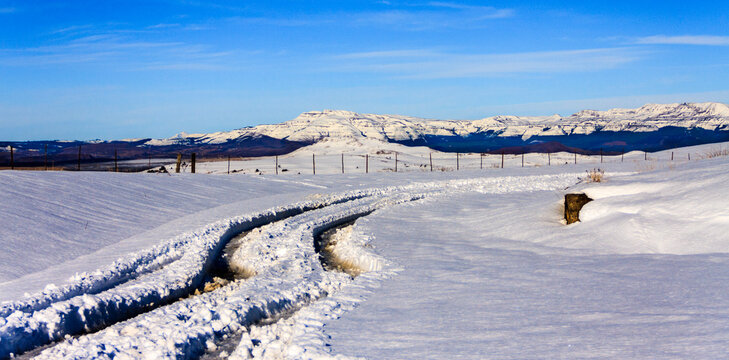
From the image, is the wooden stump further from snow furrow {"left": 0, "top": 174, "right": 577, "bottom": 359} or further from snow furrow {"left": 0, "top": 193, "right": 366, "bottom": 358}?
snow furrow {"left": 0, "top": 193, "right": 366, "bottom": 358}

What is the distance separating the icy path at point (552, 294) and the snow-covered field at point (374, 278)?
32 millimetres

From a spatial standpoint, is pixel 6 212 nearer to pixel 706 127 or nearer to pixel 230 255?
pixel 230 255

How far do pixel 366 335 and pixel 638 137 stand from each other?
186 metres

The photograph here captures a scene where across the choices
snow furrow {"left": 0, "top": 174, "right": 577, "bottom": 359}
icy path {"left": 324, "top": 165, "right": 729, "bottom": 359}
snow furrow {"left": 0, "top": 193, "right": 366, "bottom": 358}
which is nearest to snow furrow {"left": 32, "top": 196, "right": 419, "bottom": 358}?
snow furrow {"left": 0, "top": 174, "right": 577, "bottom": 359}

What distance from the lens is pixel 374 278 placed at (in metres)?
9.13

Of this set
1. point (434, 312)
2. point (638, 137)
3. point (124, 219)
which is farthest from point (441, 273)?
point (638, 137)

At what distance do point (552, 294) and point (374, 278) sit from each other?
2.71 meters

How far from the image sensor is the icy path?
546 centimetres

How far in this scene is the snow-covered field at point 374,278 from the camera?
588 cm

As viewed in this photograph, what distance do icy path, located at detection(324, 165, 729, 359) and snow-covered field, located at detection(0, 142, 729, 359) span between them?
32 millimetres

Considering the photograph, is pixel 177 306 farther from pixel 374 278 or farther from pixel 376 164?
pixel 376 164

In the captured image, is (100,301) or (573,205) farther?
(573,205)

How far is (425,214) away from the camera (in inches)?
695

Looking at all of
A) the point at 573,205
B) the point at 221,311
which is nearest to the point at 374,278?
the point at 221,311
